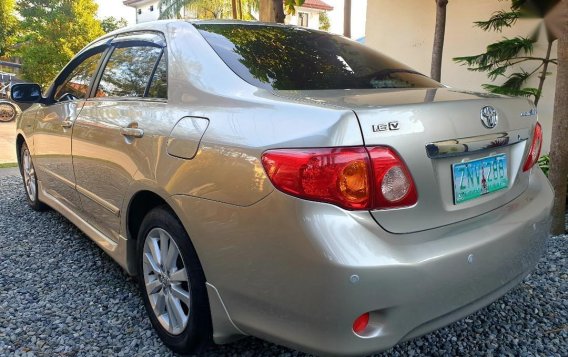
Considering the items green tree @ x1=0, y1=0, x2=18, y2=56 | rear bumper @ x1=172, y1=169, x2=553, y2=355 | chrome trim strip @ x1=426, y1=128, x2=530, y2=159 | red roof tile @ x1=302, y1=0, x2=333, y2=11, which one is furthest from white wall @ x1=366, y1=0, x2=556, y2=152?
red roof tile @ x1=302, y1=0, x2=333, y2=11

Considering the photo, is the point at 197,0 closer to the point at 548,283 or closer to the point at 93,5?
the point at 93,5

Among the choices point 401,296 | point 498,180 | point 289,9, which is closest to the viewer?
point 401,296

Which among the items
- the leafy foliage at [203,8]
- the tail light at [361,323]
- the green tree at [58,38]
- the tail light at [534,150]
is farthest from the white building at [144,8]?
the tail light at [361,323]

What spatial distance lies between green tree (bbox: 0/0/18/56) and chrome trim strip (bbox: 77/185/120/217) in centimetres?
2671

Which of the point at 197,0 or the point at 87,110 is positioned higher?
the point at 197,0

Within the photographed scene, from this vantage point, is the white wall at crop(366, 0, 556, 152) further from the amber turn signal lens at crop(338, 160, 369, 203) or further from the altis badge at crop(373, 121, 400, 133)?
the amber turn signal lens at crop(338, 160, 369, 203)

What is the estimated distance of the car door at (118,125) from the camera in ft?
7.65

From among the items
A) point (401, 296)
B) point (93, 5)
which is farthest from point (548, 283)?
point (93, 5)

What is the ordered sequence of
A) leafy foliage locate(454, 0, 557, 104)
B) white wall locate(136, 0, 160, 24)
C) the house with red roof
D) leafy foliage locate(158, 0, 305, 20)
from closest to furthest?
leafy foliage locate(454, 0, 557, 104) → leafy foliage locate(158, 0, 305, 20) → the house with red roof → white wall locate(136, 0, 160, 24)

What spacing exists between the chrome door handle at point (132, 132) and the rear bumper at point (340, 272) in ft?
2.23

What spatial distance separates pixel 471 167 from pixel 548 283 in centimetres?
162

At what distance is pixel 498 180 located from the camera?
1.96 m

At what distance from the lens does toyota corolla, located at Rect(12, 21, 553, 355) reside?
5.08 feet

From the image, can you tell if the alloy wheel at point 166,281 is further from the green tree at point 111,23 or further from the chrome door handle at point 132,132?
the green tree at point 111,23
